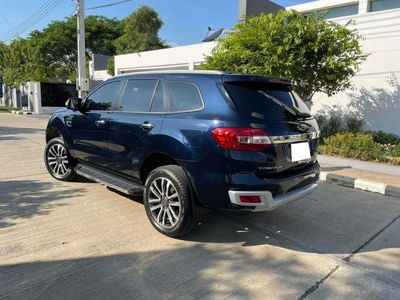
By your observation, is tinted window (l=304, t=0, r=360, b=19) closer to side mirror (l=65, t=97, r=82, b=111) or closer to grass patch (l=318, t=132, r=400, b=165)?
grass patch (l=318, t=132, r=400, b=165)

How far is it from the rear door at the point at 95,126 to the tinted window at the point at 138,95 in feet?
0.70

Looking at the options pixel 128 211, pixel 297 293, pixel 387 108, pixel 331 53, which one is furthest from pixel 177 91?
pixel 387 108

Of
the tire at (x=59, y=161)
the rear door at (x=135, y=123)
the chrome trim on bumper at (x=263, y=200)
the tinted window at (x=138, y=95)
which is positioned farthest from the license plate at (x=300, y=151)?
the tire at (x=59, y=161)

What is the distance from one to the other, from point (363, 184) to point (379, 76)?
508cm

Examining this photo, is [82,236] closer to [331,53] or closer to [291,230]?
[291,230]

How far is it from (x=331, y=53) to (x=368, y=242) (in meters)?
5.48

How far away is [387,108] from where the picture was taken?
392 inches

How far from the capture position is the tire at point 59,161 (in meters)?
5.74

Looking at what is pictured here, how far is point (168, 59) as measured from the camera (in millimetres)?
17656

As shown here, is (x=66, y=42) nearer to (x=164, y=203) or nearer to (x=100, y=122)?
(x=100, y=122)

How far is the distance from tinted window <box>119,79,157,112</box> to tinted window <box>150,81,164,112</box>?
0.09 meters

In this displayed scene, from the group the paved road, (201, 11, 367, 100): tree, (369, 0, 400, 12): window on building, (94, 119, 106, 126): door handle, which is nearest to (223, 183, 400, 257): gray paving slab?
the paved road

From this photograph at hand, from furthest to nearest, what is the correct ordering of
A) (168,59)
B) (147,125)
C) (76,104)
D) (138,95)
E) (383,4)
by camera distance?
(168,59), (383,4), (76,104), (138,95), (147,125)

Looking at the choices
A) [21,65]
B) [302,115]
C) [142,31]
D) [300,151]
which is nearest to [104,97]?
[302,115]
